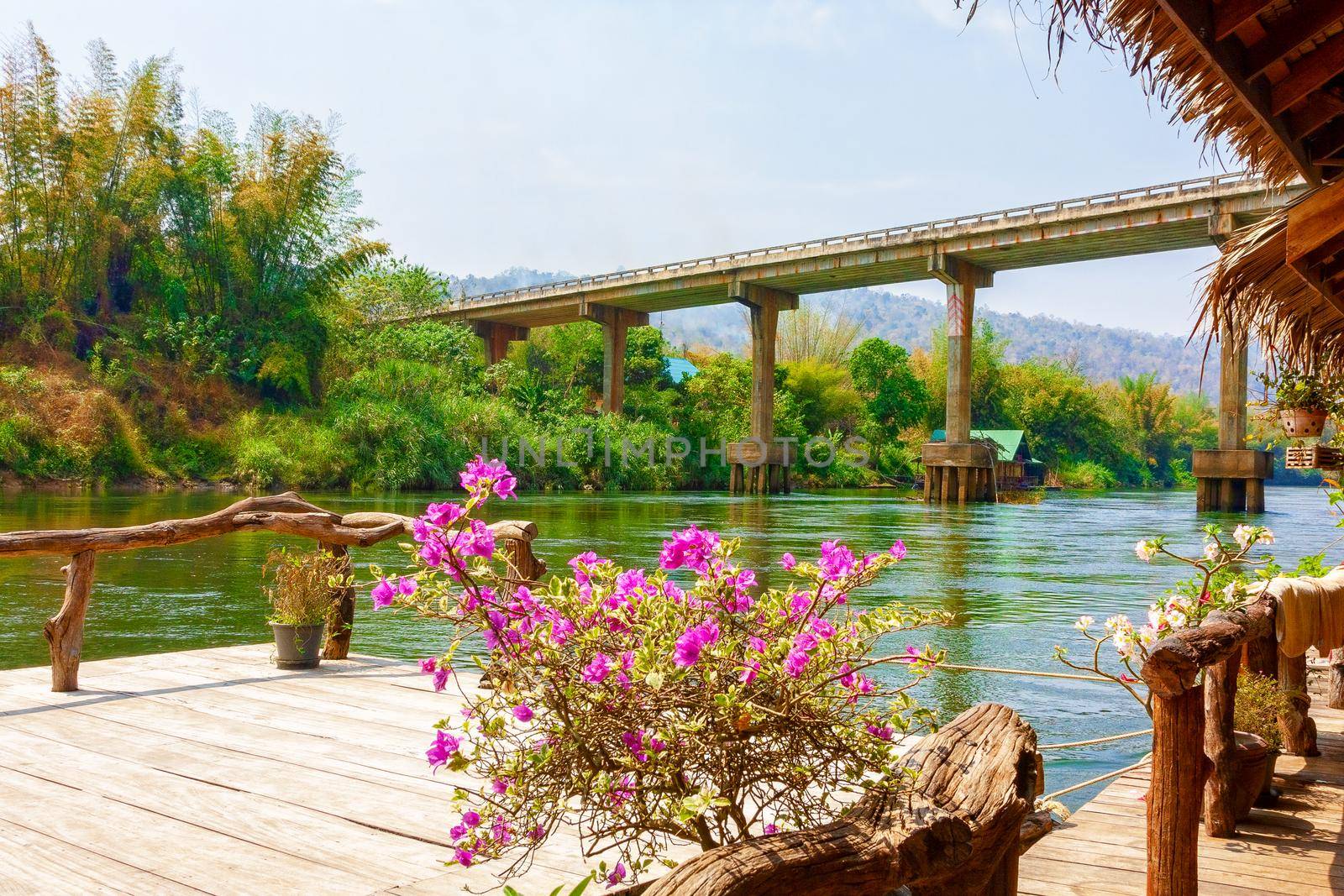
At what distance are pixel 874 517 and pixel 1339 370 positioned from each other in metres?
19.4

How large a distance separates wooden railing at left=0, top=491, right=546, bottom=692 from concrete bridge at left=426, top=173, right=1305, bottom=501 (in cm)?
2179

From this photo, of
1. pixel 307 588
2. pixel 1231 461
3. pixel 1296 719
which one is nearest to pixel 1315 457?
pixel 1296 719

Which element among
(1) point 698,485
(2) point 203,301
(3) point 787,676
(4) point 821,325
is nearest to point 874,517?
(1) point 698,485

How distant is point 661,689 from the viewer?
5.91 feet

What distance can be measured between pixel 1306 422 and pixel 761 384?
90.0 ft

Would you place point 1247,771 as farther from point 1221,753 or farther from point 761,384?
point 761,384

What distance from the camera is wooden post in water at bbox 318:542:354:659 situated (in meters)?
5.45

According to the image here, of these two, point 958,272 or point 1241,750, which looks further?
point 958,272

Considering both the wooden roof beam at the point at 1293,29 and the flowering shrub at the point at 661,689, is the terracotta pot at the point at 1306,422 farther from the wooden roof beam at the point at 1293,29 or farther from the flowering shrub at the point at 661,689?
the flowering shrub at the point at 661,689

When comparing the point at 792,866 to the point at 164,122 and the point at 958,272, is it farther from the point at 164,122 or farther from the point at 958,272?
the point at 164,122

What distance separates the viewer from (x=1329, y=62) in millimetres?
2982

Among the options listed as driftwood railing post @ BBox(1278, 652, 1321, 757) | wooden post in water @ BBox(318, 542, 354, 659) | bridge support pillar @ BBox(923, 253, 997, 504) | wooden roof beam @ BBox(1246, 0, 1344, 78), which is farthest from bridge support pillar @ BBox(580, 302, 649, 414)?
wooden roof beam @ BBox(1246, 0, 1344, 78)

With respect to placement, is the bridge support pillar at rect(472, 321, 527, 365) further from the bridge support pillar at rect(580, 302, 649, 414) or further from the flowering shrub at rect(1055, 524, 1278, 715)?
the flowering shrub at rect(1055, 524, 1278, 715)

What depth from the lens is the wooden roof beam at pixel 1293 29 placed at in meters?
2.82
